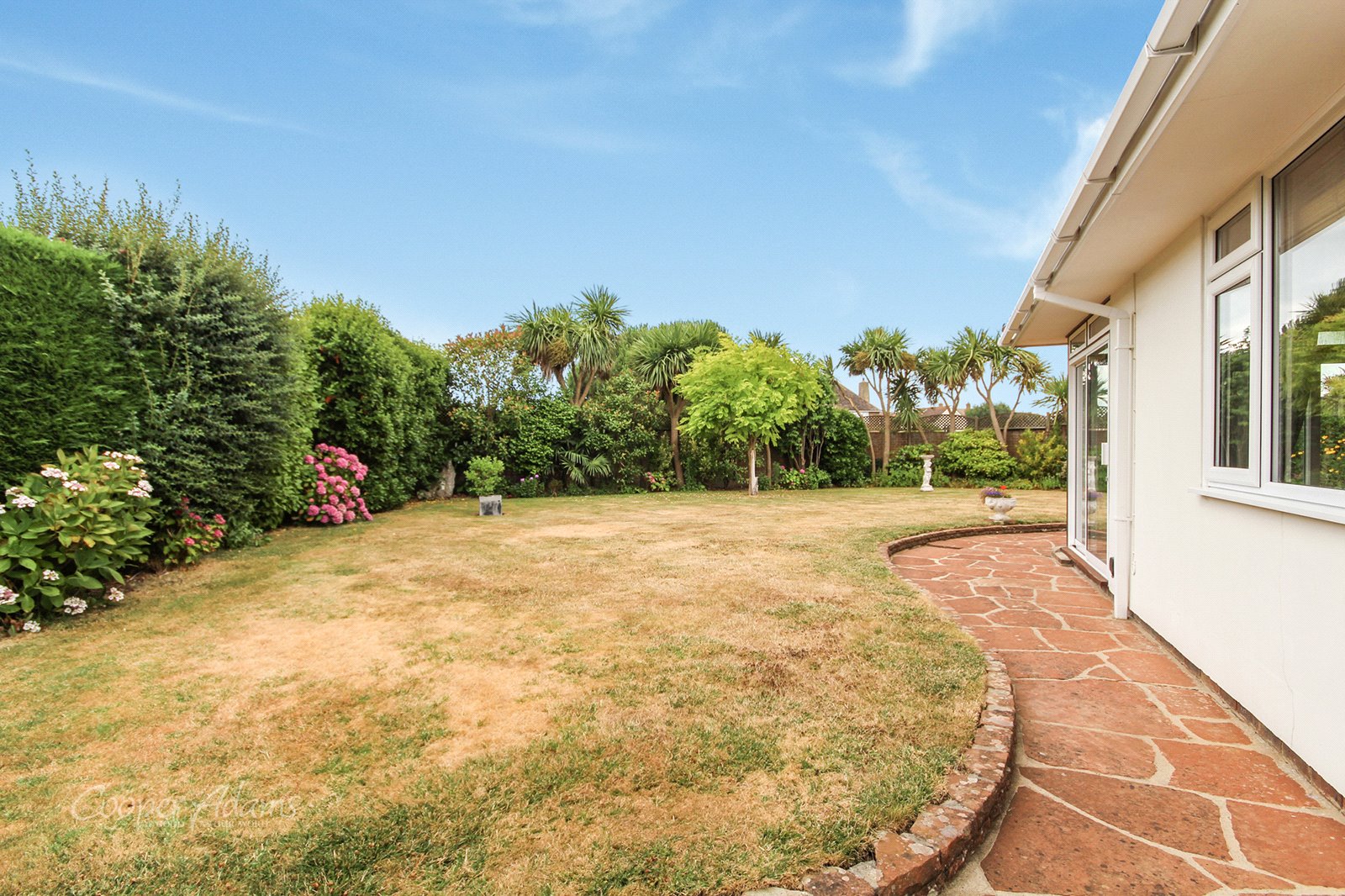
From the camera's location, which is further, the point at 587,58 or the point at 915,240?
the point at 915,240

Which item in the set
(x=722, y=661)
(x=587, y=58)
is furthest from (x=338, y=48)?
(x=722, y=661)

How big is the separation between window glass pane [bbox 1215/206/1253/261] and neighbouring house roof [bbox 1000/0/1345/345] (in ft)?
0.45

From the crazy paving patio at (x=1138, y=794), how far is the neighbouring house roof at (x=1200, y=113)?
262 centimetres

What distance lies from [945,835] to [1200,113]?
2860 mm

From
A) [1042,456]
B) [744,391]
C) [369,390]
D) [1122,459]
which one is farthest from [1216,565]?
[1042,456]

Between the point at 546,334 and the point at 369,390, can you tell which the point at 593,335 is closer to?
the point at 546,334

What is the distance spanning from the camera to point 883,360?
20641 millimetres

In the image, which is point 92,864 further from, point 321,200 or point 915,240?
point 915,240

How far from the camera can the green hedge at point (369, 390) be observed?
970cm

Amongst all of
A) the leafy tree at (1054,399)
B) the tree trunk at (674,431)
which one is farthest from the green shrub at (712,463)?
the leafy tree at (1054,399)

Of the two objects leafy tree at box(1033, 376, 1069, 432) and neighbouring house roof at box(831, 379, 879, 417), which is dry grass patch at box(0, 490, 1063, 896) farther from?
neighbouring house roof at box(831, 379, 879, 417)

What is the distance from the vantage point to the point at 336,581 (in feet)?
18.5

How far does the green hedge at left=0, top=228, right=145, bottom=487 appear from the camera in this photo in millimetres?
4680

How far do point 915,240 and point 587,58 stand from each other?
11245mm
